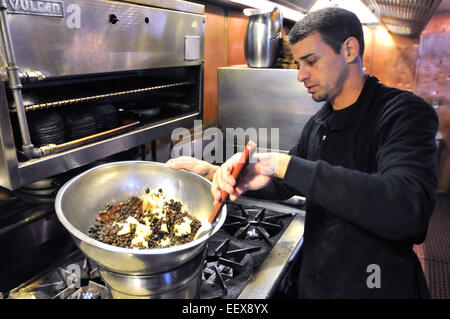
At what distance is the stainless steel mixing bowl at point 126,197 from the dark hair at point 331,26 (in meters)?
0.68

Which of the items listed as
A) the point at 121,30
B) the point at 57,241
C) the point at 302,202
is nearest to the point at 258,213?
the point at 302,202

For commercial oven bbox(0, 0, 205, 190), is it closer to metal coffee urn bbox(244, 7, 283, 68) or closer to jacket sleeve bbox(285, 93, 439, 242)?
metal coffee urn bbox(244, 7, 283, 68)

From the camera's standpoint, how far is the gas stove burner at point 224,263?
1.24m

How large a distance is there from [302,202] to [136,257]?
1.31m

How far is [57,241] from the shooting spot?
1431 millimetres

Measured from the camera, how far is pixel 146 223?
1.18 metres

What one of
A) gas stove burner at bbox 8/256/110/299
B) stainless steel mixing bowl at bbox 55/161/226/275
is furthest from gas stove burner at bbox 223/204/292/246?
gas stove burner at bbox 8/256/110/299

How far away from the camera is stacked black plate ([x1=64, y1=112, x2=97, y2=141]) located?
111 centimetres

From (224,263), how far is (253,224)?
0.39 metres

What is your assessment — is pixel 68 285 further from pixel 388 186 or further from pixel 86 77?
pixel 388 186

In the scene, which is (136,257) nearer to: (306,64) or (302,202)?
(306,64)

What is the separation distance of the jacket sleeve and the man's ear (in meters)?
0.38

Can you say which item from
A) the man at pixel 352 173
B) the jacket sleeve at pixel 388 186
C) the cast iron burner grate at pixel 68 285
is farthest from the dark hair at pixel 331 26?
the cast iron burner grate at pixel 68 285

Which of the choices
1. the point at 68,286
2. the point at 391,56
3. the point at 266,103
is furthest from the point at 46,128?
the point at 391,56
